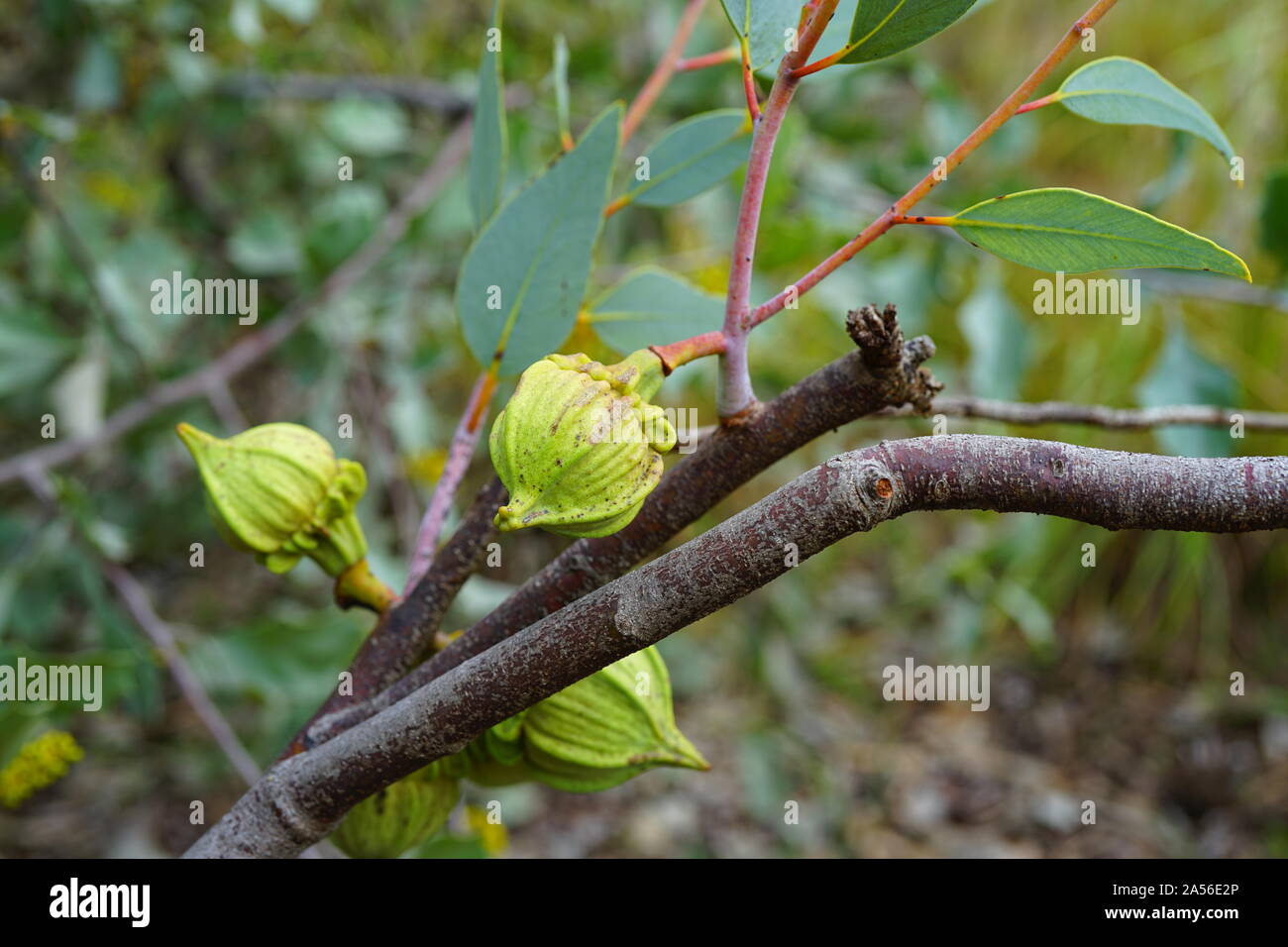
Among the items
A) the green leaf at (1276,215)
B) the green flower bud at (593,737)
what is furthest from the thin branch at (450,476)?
the green leaf at (1276,215)

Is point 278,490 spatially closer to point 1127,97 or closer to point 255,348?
point 1127,97

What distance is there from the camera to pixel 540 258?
0.65m

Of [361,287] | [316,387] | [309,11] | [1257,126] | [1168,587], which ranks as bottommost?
[1168,587]

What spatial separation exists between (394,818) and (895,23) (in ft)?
1.84

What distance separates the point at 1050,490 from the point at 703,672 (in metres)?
2.25

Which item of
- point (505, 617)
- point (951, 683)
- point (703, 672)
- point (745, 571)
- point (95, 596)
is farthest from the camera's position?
point (951, 683)

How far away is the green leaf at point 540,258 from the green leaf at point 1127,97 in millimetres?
285

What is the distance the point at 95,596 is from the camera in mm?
1271

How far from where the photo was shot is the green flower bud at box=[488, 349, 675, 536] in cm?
46

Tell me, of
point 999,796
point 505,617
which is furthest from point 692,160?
point 999,796

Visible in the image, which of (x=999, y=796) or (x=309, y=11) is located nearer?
(x=309, y=11)

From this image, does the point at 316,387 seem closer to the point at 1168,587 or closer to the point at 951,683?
the point at 951,683

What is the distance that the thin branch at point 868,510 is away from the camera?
44 cm

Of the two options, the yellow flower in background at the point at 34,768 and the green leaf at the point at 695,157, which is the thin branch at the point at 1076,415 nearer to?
the green leaf at the point at 695,157
